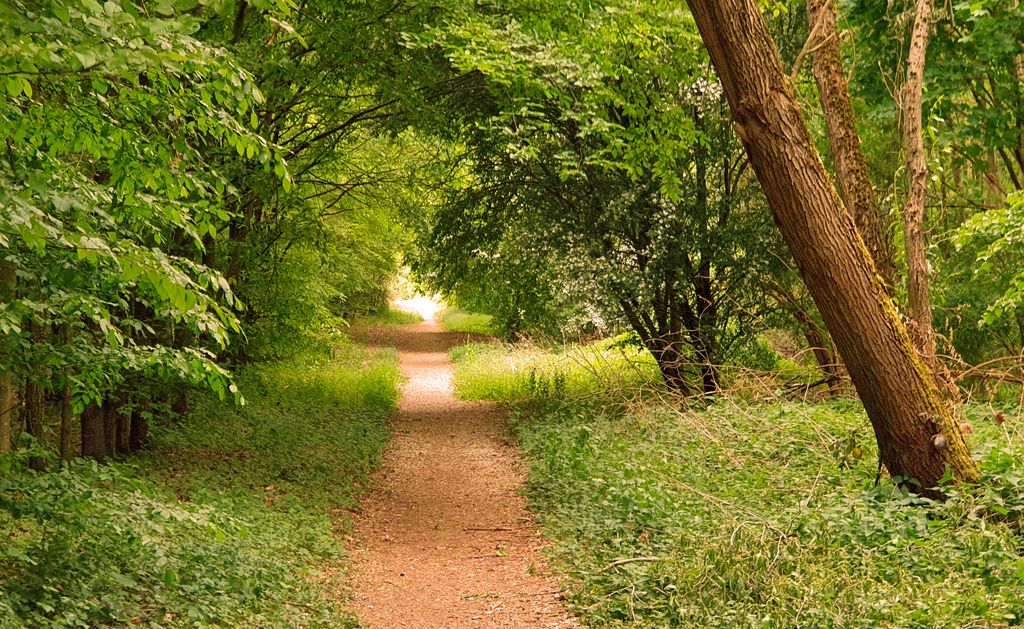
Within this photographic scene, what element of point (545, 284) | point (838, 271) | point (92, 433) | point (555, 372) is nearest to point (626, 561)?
point (838, 271)

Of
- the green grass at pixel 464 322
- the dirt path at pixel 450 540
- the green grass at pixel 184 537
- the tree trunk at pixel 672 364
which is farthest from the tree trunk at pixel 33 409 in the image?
the green grass at pixel 464 322

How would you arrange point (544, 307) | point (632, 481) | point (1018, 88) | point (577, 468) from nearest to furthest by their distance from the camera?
point (632, 481)
point (577, 468)
point (1018, 88)
point (544, 307)

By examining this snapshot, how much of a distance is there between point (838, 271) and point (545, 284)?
9.84m

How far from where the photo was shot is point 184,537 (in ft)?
21.9

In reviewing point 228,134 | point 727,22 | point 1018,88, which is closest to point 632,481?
point 727,22

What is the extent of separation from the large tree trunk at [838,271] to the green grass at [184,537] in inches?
174

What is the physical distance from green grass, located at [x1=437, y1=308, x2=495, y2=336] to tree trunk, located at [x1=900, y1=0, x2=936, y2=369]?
2653 centimetres

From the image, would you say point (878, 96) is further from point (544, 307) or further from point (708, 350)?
point (544, 307)

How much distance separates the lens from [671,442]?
10.4 metres

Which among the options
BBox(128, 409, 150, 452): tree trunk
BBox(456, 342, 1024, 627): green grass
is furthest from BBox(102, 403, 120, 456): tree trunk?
BBox(456, 342, 1024, 627): green grass

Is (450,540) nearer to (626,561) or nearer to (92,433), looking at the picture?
(626,561)

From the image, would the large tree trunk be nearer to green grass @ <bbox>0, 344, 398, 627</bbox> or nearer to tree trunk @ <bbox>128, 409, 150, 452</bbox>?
green grass @ <bbox>0, 344, 398, 627</bbox>

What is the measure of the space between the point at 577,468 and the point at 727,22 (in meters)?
5.73

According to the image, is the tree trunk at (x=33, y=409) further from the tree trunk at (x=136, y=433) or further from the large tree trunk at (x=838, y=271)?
the large tree trunk at (x=838, y=271)
